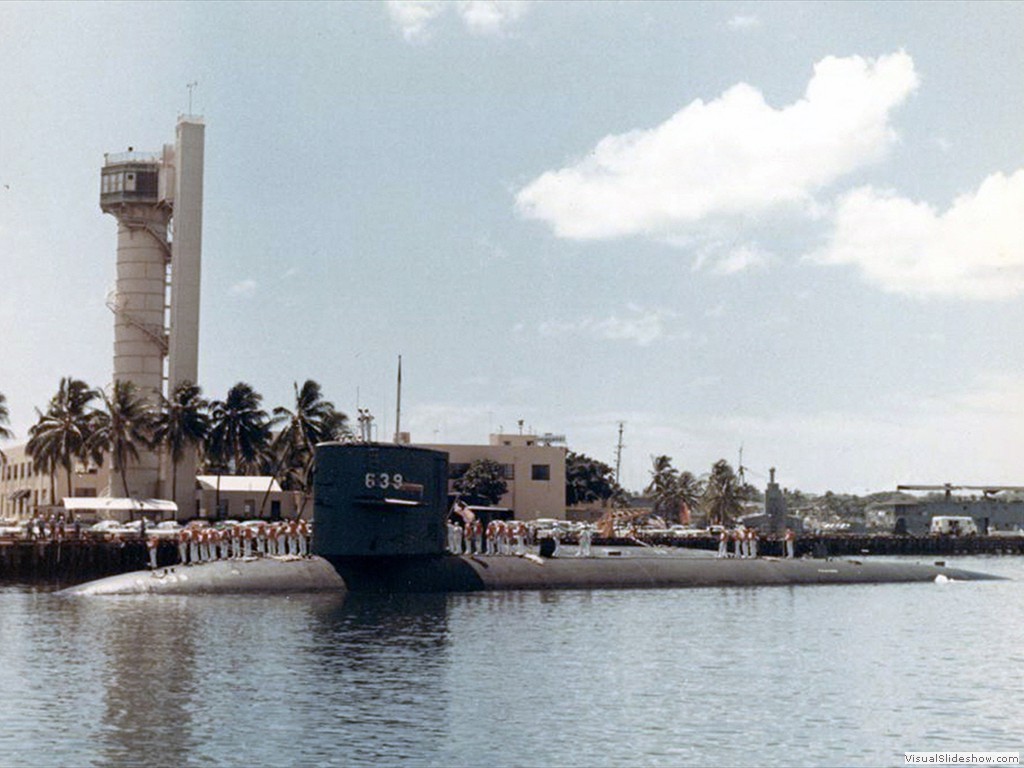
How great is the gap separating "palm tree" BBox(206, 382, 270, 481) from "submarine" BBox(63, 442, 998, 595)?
40.2 meters

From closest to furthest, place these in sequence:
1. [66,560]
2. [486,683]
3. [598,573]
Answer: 1. [486,683]
2. [598,573]
3. [66,560]

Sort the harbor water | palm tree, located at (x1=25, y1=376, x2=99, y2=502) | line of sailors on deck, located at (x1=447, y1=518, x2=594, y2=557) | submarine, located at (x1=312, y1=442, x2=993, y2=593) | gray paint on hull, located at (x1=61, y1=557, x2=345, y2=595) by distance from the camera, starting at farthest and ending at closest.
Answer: palm tree, located at (x1=25, y1=376, x2=99, y2=502), line of sailors on deck, located at (x1=447, y1=518, x2=594, y2=557), gray paint on hull, located at (x1=61, y1=557, x2=345, y2=595), submarine, located at (x1=312, y1=442, x2=993, y2=593), the harbor water

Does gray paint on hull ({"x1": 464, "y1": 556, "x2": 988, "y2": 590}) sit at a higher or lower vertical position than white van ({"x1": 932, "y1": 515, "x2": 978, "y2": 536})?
lower

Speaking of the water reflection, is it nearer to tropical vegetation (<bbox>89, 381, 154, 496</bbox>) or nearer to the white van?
tropical vegetation (<bbox>89, 381, 154, 496</bbox>)

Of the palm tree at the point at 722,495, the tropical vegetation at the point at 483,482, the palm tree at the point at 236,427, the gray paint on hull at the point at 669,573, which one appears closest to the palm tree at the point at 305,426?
the palm tree at the point at 236,427

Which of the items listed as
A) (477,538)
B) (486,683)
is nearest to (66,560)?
(477,538)

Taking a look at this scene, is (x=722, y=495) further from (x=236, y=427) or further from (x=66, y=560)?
(x=66, y=560)

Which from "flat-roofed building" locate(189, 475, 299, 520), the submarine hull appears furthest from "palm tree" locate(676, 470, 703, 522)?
the submarine hull

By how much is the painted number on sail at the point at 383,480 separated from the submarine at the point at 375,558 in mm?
33

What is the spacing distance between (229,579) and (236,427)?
44312 mm

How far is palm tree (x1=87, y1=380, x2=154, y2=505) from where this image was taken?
86125mm

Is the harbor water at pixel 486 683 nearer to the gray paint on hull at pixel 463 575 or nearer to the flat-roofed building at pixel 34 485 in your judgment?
the gray paint on hull at pixel 463 575

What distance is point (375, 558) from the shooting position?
4456 cm

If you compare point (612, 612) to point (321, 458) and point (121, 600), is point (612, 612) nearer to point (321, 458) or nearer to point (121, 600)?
point (321, 458)
